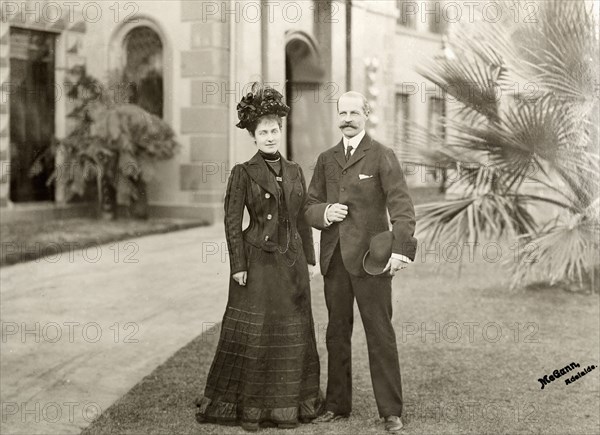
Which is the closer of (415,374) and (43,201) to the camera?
(415,374)

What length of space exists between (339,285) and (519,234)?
11.9 ft

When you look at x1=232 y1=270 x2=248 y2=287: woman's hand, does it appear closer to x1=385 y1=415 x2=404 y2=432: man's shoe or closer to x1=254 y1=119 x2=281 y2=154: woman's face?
x1=254 y1=119 x2=281 y2=154: woman's face

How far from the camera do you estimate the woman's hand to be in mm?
3947

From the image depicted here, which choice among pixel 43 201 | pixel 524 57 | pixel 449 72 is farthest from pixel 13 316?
pixel 524 57

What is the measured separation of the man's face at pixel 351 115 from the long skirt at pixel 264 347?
2.08 ft

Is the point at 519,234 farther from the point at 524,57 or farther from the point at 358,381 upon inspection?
the point at 358,381

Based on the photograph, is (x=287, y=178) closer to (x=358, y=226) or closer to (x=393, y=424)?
(x=358, y=226)

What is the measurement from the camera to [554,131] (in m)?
6.22

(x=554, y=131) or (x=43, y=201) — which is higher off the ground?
(x=554, y=131)

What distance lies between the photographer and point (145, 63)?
5.53 m

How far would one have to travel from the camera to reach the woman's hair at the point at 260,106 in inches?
150

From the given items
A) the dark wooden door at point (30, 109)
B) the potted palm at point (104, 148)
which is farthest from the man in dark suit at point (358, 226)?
the dark wooden door at point (30, 109)

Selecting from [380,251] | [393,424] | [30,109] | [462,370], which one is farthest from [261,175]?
[30,109]

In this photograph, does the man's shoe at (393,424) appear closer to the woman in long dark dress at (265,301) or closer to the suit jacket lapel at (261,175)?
the woman in long dark dress at (265,301)
